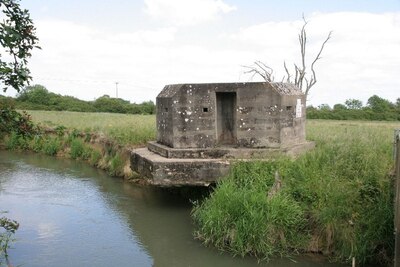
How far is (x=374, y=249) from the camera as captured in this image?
19.8 feet

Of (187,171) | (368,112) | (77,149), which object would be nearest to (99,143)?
(77,149)

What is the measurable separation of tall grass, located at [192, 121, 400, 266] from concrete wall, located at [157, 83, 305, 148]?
1289mm

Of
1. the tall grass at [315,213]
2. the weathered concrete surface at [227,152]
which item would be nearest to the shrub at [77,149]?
the weathered concrete surface at [227,152]

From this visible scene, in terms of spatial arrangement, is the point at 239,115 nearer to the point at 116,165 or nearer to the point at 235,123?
the point at 235,123

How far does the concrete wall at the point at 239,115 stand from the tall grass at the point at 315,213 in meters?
1.29

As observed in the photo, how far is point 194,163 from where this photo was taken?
8172 millimetres

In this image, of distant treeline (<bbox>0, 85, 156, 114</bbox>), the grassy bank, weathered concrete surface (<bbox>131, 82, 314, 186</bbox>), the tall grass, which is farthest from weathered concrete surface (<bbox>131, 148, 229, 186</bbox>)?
distant treeline (<bbox>0, 85, 156, 114</bbox>)

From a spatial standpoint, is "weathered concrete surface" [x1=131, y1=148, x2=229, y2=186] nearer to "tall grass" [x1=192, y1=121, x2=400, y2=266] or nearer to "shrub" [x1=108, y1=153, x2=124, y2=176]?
"tall grass" [x1=192, y1=121, x2=400, y2=266]

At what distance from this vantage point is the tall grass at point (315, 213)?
19.9 ft

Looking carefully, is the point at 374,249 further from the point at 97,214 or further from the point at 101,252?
the point at 97,214

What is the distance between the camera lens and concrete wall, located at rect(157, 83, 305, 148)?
8.65 m

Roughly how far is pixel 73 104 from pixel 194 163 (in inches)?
1279

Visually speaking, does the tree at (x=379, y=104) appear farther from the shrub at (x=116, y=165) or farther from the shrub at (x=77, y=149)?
the shrub at (x=116, y=165)

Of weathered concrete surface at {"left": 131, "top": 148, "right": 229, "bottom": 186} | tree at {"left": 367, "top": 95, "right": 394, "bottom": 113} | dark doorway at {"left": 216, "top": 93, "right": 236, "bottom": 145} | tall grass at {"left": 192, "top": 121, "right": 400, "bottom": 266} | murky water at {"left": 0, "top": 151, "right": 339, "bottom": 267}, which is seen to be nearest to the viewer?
tall grass at {"left": 192, "top": 121, "right": 400, "bottom": 266}
